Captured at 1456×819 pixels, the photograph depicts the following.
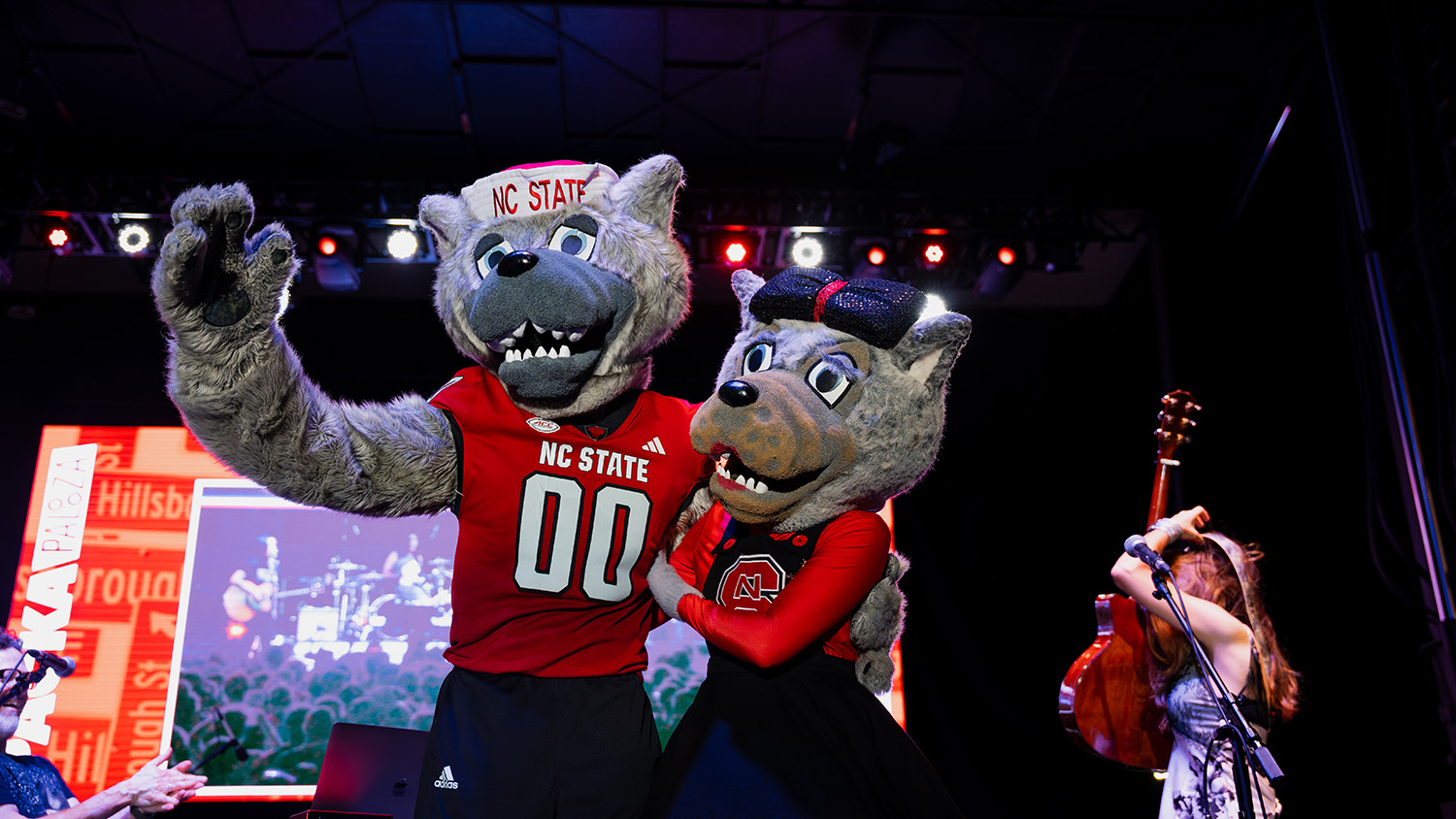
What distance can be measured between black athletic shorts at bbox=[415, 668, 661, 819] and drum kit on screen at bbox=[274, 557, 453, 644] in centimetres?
387

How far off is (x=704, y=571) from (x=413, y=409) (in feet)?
1.93

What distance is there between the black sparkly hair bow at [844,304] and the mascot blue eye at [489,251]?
464 millimetres

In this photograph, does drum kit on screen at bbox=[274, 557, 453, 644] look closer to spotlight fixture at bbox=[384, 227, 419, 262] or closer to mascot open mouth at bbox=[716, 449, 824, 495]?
spotlight fixture at bbox=[384, 227, 419, 262]

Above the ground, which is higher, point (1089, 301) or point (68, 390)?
point (1089, 301)

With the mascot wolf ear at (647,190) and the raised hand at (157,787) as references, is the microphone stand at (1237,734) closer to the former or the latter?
the mascot wolf ear at (647,190)

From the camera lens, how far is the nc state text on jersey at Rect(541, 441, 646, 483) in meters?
1.69

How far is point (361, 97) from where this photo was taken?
5.25 metres

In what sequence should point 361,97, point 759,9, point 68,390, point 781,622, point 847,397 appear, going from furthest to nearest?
1. point 68,390
2. point 361,97
3. point 759,9
4. point 847,397
5. point 781,622

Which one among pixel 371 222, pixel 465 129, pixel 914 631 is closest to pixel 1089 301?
pixel 914 631

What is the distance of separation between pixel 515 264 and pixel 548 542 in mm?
473

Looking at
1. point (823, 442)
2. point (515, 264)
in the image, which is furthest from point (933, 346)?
point (515, 264)

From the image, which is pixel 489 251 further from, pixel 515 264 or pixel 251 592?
pixel 251 592

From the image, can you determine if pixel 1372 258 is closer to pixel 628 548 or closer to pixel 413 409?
pixel 628 548

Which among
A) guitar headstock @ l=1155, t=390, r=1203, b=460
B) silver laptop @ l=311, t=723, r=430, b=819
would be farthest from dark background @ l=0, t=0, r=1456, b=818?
silver laptop @ l=311, t=723, r=430, b=819
